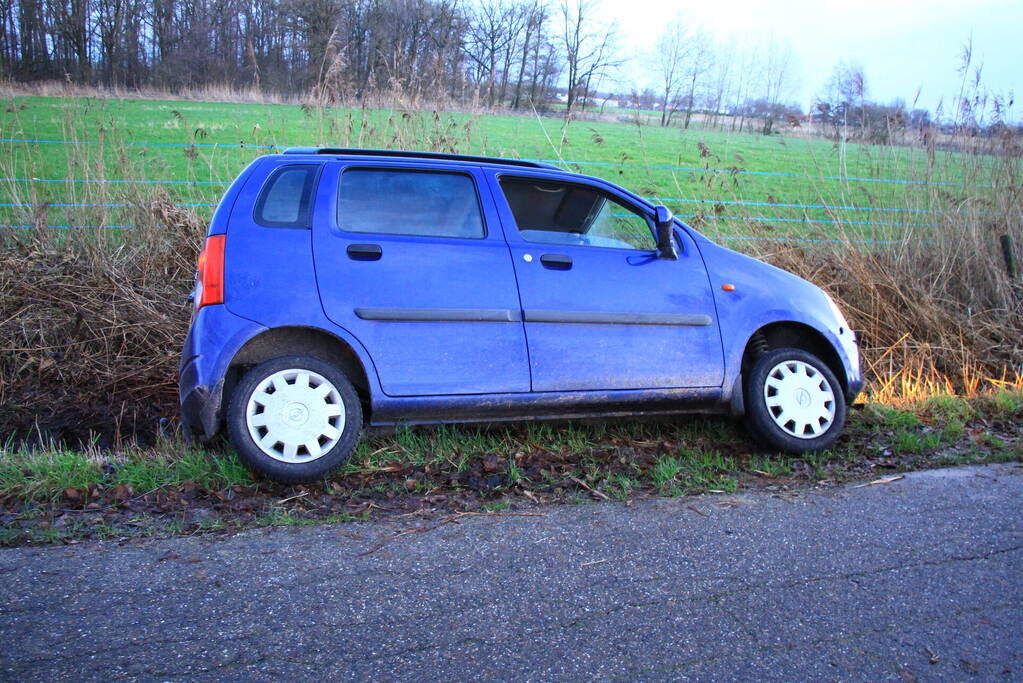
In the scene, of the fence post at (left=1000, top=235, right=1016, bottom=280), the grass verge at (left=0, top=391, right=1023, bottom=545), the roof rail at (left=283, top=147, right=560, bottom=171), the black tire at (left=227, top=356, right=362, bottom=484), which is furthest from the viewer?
the fence post at (left=1000, top=235, right=1016, bottom=280)

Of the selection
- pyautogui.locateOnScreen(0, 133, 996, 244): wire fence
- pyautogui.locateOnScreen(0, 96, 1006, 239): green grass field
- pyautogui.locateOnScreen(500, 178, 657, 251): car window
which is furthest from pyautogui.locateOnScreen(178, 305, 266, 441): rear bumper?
pyautogui.locateOnScreen(0, 96, 1006, 239): green grass field

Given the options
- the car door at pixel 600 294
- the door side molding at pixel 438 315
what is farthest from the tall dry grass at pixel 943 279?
the door side molding at pixel 438 315

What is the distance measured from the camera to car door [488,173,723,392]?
16.2ft

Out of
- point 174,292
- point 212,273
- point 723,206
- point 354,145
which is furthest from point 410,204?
point 723,206

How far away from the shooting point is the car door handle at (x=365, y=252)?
466 centimetres

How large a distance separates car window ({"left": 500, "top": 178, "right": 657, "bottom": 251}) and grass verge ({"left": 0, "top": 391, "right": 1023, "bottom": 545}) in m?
1.27

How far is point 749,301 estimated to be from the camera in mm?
5328

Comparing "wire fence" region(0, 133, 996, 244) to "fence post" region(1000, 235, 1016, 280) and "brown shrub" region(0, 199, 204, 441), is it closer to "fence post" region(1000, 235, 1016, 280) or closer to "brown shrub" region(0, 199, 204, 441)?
"brown shrub" region(0, 199, 204, 441)

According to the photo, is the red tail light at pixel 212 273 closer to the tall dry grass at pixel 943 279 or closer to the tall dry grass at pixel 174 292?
the tall dry grass at pixel 174 292

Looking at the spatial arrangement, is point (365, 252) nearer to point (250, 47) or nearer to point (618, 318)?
point (618, 318)

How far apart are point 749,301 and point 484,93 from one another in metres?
6.98

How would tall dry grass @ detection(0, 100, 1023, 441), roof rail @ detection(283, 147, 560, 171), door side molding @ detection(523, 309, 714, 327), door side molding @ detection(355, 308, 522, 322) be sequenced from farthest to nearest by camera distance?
tall dry grass @ detection(0, 100, 1023, 441) → roof rail @ detection(283, 147, 560, 171) → door side molding @ detection(523, 309, 714, 327) → door side molding @ detection(355, 308, 522, 322)

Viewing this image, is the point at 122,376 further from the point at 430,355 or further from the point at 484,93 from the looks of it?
the point at 484,93

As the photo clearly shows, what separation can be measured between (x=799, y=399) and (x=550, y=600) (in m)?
2.63
